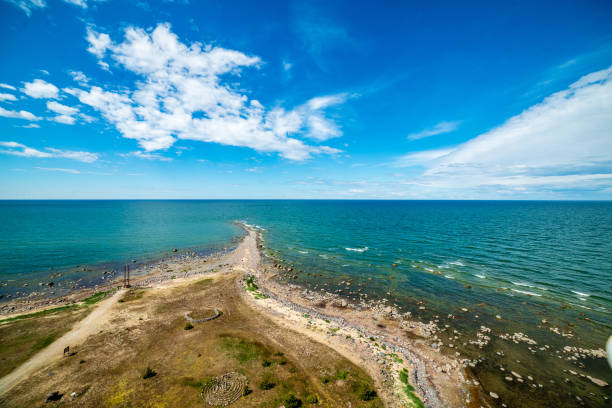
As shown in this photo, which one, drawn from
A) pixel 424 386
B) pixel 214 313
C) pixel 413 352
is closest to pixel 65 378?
pixel 214 313

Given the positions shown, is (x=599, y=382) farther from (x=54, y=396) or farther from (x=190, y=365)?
(x=54, y=396)

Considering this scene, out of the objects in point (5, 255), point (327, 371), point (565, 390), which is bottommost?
point (565, 390)

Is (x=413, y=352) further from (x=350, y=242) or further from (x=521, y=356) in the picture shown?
(x=350, y=242)

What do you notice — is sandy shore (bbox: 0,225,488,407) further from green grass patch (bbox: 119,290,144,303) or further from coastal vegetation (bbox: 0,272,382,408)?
coastal vegetation (bbox: 0,272,382,408)

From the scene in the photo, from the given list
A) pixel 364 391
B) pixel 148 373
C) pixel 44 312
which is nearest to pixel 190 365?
pixel 148 373

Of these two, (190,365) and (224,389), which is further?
(190,365)
